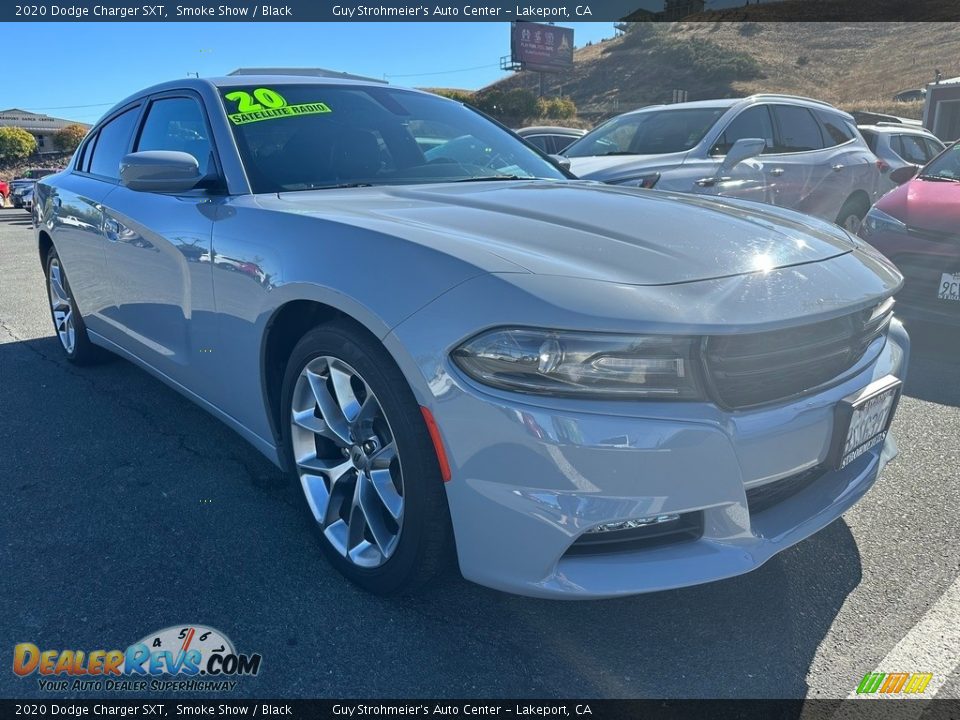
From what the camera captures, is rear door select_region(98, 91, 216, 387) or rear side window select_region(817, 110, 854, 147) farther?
rear side window select_region(817, 110, 854, 147)

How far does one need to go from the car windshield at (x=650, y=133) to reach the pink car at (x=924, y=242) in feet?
6.82

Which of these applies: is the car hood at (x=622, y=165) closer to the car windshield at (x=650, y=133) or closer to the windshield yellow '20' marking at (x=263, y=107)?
the car windshield at (x=650, y=133)

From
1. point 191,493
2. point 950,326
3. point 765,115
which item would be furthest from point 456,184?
point 765,115

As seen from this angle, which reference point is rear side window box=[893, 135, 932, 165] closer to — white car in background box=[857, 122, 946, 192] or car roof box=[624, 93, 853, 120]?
white car in background box=[857, 122, 946, 192]

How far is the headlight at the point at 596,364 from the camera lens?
1.70m

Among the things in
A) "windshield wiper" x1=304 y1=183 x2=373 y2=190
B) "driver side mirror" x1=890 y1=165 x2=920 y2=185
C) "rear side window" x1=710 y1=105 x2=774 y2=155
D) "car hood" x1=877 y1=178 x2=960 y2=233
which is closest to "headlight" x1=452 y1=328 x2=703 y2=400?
"windshield wiper" x1=304 y1=183 x2=373 y2=190

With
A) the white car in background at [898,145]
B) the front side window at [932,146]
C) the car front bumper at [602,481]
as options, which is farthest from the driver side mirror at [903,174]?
the front side window at [932,146]

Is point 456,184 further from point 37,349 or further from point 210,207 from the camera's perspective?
point 37,349

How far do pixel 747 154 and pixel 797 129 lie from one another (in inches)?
69.0

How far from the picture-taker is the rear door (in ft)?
8.91

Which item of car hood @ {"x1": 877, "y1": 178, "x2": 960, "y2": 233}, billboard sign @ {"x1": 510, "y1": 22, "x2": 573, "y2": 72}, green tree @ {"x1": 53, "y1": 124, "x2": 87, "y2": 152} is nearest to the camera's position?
car hood @ {"x1": 877, "y1": 178, "x2": 960, "y2": 233}

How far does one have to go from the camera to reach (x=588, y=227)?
2.20 meters

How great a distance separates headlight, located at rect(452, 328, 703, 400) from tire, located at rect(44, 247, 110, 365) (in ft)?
11.4

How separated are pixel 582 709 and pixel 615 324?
0.94 metres
